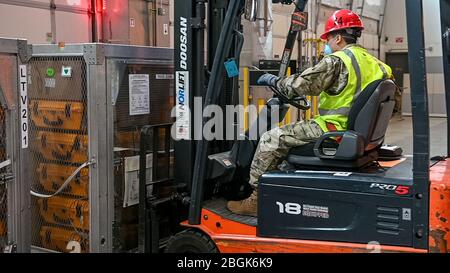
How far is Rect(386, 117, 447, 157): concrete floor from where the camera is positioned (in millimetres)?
11812

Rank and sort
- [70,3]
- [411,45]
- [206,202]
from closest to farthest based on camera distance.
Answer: [411,45] < [206,202] < [70,3]

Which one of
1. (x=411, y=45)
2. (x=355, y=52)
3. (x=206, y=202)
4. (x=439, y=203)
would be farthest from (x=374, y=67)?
(x=206, y=202)

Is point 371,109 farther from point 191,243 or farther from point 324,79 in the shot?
point 191,243

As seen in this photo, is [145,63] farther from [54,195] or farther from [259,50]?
[259,50]

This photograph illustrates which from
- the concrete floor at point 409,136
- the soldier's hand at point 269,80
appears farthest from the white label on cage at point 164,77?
the concrete floor at point 409,136

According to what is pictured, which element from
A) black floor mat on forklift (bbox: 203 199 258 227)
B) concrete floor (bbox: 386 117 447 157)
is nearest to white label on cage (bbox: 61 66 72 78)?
black floor mat on forklift (bbox: 203 199 258 227)

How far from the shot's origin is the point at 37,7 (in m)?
6.98

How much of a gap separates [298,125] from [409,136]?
12253 millimetres

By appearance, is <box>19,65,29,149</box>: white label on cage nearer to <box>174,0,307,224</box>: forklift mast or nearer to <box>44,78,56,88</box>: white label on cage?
<box>44,78,56,88</box>: white label on cage

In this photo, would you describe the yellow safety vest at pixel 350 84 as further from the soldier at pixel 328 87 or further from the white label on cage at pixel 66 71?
the white label on cage at pixel 66 71

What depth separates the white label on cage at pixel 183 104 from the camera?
14.3 ft

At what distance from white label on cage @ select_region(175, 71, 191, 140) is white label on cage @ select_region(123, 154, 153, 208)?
45 centimetres

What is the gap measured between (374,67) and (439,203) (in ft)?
3.40

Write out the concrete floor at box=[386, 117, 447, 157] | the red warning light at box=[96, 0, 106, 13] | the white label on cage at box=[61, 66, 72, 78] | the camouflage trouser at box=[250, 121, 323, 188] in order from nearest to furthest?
the camouflage trouser at box=[250, 121, 323, 188]
the white label on cage at box=[61, 66, 72, 78]
the red warning light at box=[96, 0, 106, 13]
the concrete floor at box=[386, 117, 447, 157]
